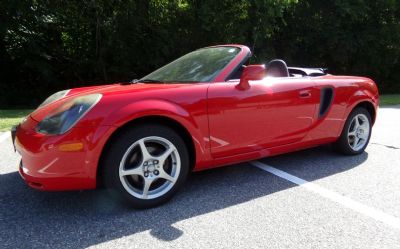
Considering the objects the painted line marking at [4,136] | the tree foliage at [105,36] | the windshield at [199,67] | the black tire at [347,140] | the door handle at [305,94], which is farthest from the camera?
the tree foliage at [105,36]

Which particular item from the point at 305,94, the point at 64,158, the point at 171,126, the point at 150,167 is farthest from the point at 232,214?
the point at 305,94

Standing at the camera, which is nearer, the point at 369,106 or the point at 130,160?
the point at 130,160

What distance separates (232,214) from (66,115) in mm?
1478

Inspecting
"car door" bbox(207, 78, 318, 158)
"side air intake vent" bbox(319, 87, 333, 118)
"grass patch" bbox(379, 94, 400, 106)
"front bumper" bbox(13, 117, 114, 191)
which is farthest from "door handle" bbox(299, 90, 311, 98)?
"grass patch" bbox(379, 94, 400, 106)

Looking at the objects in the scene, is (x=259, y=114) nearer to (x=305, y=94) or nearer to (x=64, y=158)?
(x=305, y=94)

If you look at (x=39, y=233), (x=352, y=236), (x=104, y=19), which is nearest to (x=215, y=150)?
(x=352, y=236)

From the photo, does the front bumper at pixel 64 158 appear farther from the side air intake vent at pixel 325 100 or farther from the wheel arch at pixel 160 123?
the side air intake vent at pixel 325 100

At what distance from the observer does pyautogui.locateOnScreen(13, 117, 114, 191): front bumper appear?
2.63m

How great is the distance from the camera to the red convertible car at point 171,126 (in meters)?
2.70

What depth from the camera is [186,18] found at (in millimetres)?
15242

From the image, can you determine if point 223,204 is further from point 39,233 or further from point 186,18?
point 186,18

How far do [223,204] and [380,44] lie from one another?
66.6ft

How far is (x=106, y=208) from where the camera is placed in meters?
2.98

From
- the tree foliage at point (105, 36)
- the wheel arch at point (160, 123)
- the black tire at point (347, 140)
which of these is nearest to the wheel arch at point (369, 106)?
the black tire at point (347, 140)
